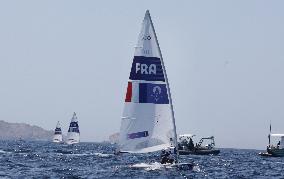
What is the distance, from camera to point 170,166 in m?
42.7

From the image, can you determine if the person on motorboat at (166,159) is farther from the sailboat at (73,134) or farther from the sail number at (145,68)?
the sailboat at (73,134)

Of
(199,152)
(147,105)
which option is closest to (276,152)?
(199,152)

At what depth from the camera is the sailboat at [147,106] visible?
40.7 metres

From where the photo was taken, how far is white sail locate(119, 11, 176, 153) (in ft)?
133

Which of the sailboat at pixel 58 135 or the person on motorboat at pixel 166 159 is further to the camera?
the sailboat at pixel 58 135

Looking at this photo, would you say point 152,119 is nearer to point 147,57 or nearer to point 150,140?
point 150,140

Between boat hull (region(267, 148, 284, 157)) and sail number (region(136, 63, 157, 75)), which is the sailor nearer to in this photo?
boat hull (region(267, 148, 284, 157))

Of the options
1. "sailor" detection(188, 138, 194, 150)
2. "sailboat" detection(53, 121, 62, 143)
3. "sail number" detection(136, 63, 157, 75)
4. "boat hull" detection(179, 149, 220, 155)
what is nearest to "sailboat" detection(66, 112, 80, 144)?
"sailboat" detection(53, 121, 62, 143)

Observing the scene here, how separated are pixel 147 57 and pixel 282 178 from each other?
1669 centimetres

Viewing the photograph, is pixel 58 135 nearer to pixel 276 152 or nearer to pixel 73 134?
pixel 73 134

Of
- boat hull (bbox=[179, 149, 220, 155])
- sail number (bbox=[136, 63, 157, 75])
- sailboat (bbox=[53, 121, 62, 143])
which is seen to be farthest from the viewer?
sailboat (bbox=[53, 121, 62, 143])

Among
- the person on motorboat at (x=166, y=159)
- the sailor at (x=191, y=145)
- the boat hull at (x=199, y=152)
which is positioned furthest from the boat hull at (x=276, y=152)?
the person on motorboat at (x=166, y=159)

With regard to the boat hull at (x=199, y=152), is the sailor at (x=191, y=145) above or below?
above

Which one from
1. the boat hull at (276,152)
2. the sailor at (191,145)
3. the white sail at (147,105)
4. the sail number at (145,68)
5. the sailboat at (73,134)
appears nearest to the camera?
the white sail at (147,105)
